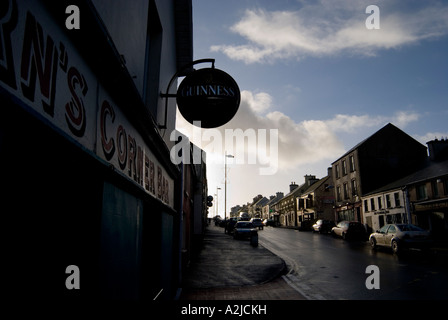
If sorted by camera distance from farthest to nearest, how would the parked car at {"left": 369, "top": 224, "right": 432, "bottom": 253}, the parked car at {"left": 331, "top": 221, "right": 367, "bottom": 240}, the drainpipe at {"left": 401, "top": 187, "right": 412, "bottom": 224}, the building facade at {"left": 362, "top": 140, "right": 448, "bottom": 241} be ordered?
the drainpipe at {"left": 401, "top": 187, "right": 412, "bottom": 224} < the parked car at {"left": 331, "top": 221, "right": 367, "bottom": 240} < the building facade at {"left": 362, "top": 140, "right": 448, "bottom": 241} < the parked car at {"left": 369, "top": 224, "right": 432, "bottom": 253}

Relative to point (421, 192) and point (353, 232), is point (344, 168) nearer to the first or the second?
point (421, 192)

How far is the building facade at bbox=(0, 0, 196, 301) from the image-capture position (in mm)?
1543

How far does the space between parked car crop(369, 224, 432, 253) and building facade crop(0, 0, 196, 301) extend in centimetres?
1575

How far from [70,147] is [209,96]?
304 centimetres

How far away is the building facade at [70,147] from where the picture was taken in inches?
60.7

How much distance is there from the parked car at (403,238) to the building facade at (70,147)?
15750 mm

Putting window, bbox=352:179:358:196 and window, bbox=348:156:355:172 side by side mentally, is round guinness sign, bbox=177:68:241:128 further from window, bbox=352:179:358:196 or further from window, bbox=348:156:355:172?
window, bbox=348:156:355:172

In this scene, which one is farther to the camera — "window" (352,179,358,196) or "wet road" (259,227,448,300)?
"window" (352,179,358,196)

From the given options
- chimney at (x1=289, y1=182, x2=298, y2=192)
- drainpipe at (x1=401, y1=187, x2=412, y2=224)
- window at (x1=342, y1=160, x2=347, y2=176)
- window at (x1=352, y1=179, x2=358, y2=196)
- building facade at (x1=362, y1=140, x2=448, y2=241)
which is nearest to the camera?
building facade at (x1=362, y1=140, x2=448, y2=241)

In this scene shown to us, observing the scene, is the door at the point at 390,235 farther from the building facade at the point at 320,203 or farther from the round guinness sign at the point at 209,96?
the building facade at the point at 320,203

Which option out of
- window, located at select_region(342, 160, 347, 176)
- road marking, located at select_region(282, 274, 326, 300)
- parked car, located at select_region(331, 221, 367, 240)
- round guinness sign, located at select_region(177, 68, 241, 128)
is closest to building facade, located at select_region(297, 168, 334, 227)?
window, located at select_region(342, 160, 347, 176)

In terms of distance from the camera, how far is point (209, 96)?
4680 millimetres
